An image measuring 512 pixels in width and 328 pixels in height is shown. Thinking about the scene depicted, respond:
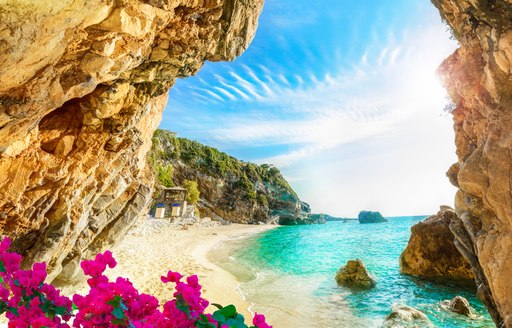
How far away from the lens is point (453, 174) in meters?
9.44

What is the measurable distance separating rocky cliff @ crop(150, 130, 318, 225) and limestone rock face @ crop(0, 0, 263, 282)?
186 feet

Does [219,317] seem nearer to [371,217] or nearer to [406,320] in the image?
[406,320]

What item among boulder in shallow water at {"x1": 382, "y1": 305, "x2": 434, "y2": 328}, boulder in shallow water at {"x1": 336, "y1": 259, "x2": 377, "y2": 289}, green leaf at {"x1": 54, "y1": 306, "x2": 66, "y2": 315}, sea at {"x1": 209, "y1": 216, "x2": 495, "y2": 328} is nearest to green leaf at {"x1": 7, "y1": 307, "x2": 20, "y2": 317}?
green leaf at {"x1": 54, "y1": 306, "x2": 66, "y2": 315}

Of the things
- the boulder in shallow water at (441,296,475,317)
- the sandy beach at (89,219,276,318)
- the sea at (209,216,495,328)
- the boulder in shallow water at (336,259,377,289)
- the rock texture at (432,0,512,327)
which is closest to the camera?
the rock texture at (432,0,512,327)

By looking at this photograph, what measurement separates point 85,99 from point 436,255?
20641 mm

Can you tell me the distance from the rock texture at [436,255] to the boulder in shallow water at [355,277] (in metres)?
4.45

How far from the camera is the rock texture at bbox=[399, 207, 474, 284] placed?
649 inches

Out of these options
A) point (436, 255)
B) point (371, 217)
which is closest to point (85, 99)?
point (436, 255)

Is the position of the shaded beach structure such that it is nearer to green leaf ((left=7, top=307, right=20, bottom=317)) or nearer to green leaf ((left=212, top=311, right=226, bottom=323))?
green leaf ((left=7, top=307, right=20, bottom=317))

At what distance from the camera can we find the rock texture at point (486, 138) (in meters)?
5.94

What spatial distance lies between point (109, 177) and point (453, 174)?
12.2m

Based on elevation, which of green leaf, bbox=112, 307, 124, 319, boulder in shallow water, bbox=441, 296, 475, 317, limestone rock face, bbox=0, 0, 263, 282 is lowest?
boulder in shallow water, bbox=441, 296, 475, 317

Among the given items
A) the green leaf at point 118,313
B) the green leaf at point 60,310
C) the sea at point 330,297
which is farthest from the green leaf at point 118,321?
the sea at point 330,297

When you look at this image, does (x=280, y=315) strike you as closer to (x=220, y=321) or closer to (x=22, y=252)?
(x=22, y=252)
